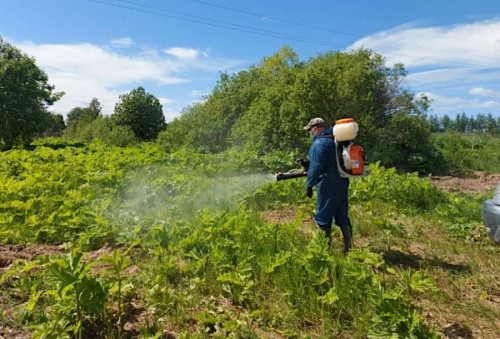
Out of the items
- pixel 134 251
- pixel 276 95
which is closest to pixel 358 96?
pixel 276 95

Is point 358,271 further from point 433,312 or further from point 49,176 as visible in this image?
point 49,176

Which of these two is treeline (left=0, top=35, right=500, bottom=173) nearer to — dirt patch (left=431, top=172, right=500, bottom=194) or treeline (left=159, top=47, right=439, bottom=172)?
treeline (left=159, top=47, right=439, bottom=172)

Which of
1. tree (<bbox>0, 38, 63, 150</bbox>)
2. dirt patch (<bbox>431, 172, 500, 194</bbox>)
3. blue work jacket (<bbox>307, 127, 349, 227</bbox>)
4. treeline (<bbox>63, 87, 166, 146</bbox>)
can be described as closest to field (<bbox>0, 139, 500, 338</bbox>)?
blue work jacket (<bbox>307, 127, 349, 227</bbox>)

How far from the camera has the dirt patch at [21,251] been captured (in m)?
4.34

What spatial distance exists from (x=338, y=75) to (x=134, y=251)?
11214 millimetres

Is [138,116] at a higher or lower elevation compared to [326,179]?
higher

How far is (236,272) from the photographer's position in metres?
3.75

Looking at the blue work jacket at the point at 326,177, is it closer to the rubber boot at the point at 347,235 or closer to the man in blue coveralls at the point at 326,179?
the man in blue coveralls at the point at 326,179

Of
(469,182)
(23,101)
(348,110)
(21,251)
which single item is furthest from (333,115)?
(23,101)

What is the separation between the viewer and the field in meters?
3.05

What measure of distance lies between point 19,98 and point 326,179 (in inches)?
986

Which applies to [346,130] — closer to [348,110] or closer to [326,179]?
[326,179]

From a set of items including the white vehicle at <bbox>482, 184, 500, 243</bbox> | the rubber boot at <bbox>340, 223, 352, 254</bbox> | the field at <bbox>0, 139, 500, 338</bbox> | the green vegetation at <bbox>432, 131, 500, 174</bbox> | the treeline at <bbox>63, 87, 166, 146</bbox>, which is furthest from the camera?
the treeline at <bbox>63, 87, 166, 146</bbox>

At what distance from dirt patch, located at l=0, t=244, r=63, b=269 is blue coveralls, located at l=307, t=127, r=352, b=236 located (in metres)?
3.34
